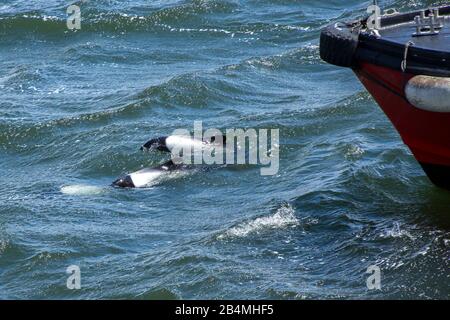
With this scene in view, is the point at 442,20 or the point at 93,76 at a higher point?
the point at 442,20

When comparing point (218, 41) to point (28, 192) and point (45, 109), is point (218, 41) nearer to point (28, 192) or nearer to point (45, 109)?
point (45, 109)

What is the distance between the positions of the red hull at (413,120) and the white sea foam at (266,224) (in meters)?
1.44

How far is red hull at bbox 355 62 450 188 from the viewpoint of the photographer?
1178cm

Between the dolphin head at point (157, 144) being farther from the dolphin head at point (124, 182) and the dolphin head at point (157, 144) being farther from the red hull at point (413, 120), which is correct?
the red hull at point (413, 120)

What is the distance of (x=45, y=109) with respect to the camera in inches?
689

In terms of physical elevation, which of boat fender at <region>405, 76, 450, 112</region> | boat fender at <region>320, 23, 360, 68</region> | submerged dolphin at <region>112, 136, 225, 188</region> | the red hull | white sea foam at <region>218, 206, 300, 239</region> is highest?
boat fender at <region>320, 23, 360, 68</region>

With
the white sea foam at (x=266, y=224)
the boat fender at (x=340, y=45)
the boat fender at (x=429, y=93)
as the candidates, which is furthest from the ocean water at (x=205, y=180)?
the boat fender at (x=340, y=45)

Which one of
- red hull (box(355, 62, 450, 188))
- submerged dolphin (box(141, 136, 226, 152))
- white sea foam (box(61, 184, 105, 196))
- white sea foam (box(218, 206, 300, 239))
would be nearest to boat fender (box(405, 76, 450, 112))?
red hull (box(355, 62, 450, 188))

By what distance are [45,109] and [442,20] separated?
6.80 meters

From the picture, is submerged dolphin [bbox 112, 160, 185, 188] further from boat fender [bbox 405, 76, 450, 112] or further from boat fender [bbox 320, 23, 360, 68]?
boat fender [bbox 405, 76, 450, 112]

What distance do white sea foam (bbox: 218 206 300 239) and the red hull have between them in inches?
56.9

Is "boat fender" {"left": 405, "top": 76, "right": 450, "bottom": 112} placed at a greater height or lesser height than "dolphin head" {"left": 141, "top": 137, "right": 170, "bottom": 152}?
greater
